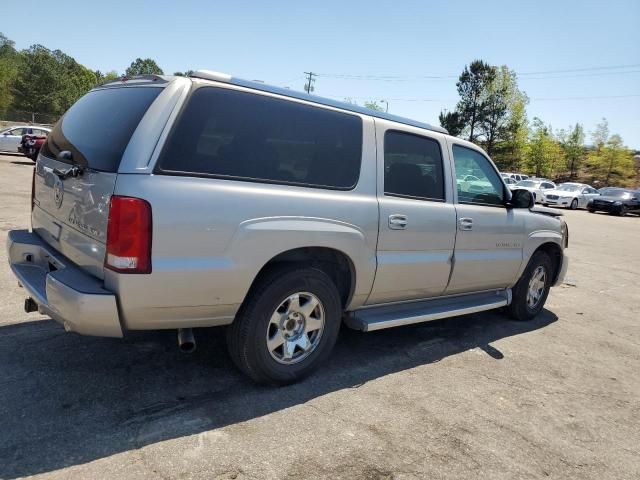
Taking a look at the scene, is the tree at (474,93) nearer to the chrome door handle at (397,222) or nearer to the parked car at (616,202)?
the parked car at (616,202)

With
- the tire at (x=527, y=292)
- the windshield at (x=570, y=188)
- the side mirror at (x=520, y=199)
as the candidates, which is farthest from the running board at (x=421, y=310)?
the windshield at (x=570, y=188)

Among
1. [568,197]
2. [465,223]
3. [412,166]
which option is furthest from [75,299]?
[568,197]

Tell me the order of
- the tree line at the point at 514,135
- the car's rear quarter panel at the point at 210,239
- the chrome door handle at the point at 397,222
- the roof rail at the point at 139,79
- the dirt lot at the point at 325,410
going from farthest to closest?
1. the tree line at the point at 514,135
2. the chrome door handle at the point at 397,222
3. the roof rail at the point at 139,79
4. the car's rear quarter panel at the point at 210,239
5. the dirt lot at the point at 325,410

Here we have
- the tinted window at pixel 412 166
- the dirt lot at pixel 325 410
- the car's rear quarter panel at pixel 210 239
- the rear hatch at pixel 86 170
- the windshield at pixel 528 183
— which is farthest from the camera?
the windshield at pixel 528 183

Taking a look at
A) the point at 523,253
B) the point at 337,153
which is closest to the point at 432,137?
the point at 337,153

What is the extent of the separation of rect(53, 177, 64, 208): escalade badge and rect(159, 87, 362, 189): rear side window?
939 millimetres

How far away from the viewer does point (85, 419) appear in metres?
2.89

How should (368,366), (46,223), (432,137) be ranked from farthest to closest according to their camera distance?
1. (432,137)
2. (368,366)
3. (46,223)

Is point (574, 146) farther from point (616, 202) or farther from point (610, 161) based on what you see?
point (616, 202)

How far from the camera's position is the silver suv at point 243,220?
280 centimetres

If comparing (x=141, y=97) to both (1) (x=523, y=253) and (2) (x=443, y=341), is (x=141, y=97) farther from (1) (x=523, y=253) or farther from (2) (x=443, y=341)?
(1) (x=523, y=253)

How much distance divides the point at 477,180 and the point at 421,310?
146 cm

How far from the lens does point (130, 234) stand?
107 inches

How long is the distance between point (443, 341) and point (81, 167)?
3.48m
